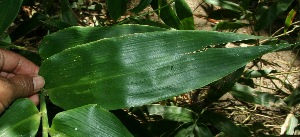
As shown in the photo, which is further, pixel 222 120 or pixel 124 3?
pixel 222 120

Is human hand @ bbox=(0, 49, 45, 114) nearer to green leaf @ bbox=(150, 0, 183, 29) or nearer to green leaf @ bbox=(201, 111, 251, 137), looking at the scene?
green leaf @ bbox=(150, 0, 183, 29)

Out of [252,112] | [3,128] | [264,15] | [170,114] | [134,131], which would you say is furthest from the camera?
[252,112]

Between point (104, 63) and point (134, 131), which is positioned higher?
point (104, 63)

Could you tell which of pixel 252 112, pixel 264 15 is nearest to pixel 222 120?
pixel 252 112

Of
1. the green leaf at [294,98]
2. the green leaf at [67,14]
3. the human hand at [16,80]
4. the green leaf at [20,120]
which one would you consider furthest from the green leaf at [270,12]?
the green leaf at [20,120]

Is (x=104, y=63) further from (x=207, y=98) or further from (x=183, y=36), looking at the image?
(x=207, y=98)

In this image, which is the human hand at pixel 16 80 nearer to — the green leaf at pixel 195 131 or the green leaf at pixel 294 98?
the green leaf at pixel 195 131

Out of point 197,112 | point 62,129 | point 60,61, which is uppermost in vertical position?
point 60,61

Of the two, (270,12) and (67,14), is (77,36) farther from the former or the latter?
(270,12)
